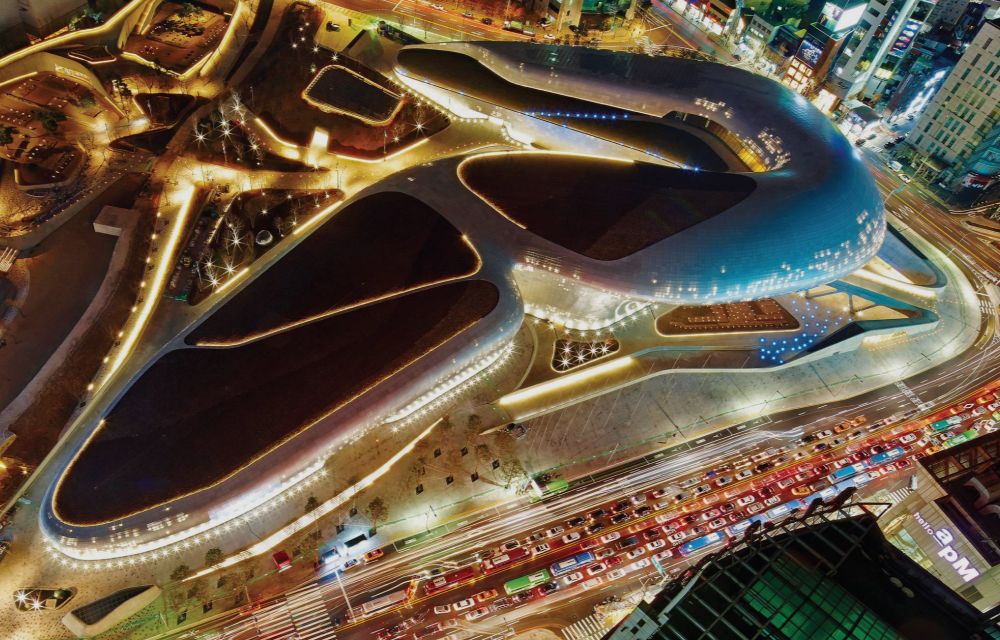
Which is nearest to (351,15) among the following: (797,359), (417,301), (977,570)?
(417,301)

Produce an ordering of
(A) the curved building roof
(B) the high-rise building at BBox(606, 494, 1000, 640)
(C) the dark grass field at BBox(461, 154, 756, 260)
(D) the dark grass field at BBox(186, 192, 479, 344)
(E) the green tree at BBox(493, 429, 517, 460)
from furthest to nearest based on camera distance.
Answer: (C) the dark grass field at BBox(461, 154, 756, 260) < (A) the curved building roof < (E) the green tree at BBox(493, 429, 517, 460) < (D) the dark grass field at BBox(186, 192, 479, 344) < (B) the high-rise building at BBox(606, 494, 1000, 640)

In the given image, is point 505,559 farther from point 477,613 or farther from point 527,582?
point 477,613

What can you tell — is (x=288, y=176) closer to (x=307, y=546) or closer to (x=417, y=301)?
(x=417, y=301)

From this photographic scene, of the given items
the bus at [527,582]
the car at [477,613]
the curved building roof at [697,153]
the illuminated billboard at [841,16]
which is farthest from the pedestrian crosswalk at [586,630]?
the illuminated billboard at [841,16]

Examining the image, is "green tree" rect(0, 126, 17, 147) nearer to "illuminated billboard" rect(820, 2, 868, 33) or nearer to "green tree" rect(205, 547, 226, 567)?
"green tree" rect(205, 547, 226, 567)

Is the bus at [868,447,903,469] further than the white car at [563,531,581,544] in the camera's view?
Yes

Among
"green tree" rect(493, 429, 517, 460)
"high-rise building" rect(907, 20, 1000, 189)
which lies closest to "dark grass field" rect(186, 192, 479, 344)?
"green tree" rect(493, 429, 517, 460)

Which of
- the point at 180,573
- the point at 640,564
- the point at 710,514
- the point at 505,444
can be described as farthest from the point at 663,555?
the point at 180,573
